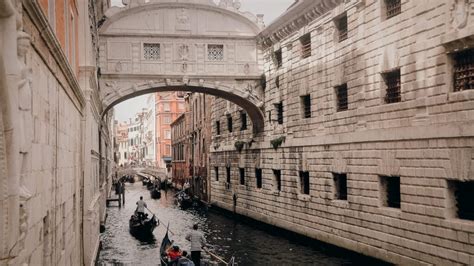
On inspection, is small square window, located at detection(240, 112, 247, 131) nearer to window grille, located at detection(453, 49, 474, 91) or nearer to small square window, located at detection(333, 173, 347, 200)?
small square window, located at detection(333, 173, 347, 200)

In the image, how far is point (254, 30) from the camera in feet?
70.6

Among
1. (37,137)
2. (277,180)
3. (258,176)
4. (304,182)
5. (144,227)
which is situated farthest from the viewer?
(258,176)

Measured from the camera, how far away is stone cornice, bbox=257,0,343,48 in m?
16.5

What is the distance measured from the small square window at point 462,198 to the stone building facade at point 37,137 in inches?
296

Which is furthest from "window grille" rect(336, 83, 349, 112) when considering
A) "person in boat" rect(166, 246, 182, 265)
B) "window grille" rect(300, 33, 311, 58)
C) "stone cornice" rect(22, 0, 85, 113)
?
"stone cornice" rect(22, 0, 85, 113)

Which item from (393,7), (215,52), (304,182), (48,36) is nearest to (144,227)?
(304,182)

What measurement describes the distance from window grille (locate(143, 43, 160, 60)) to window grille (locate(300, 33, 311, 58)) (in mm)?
5793

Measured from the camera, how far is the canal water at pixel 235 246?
49.0 feet

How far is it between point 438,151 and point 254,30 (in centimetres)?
1189

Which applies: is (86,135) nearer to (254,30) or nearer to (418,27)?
(418,27)

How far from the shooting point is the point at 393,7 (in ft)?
43.0

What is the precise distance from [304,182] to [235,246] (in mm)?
3170

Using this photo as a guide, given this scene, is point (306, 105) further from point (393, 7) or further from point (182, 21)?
point (182, 21)

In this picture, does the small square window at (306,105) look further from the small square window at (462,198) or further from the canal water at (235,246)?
the small square window at (462,198)
